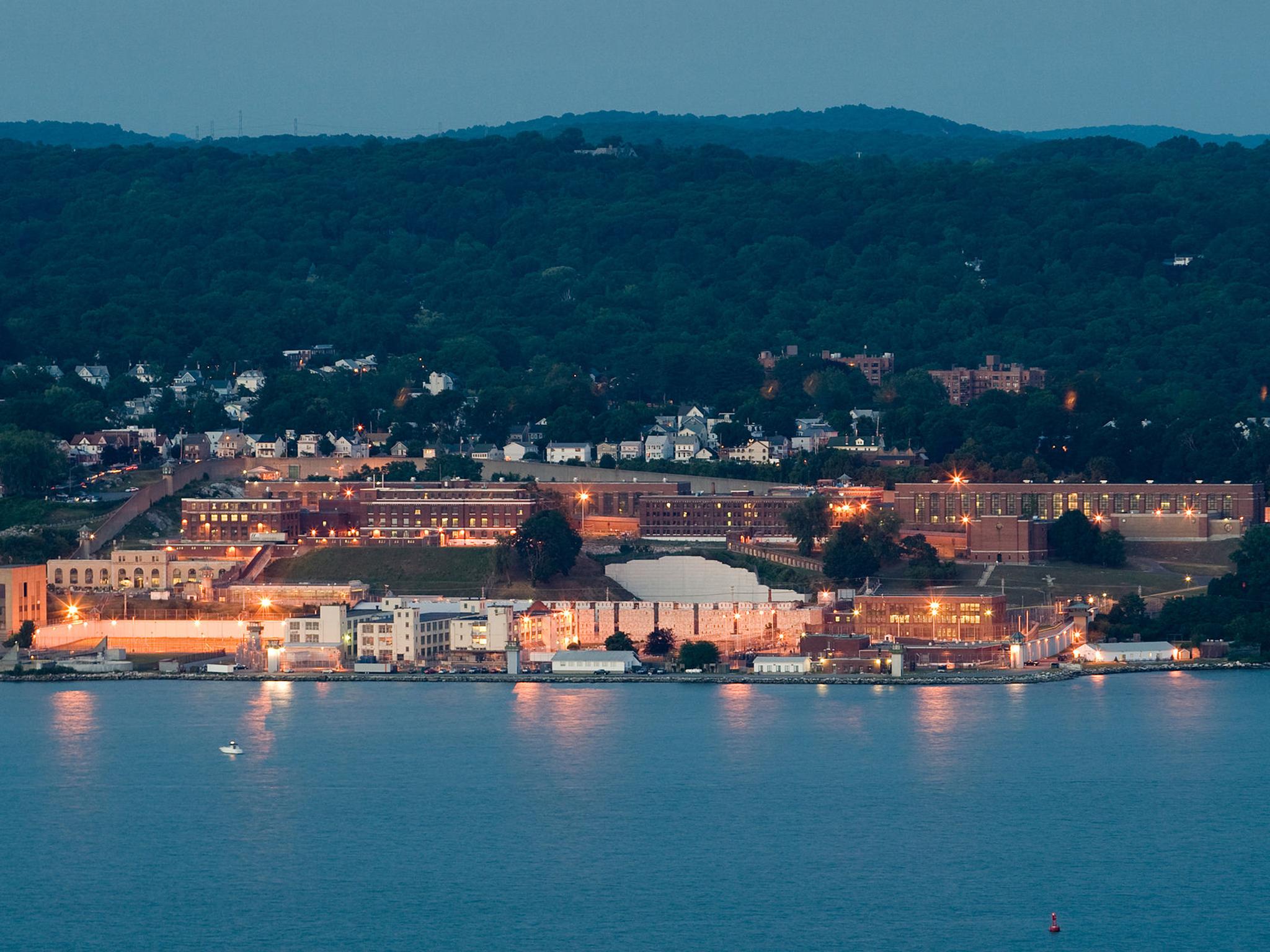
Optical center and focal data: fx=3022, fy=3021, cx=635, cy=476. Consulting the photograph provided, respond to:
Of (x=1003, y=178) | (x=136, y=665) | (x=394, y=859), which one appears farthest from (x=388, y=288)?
(x=394, y=859)

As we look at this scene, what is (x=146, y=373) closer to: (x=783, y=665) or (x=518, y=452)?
(x=518, y=452)

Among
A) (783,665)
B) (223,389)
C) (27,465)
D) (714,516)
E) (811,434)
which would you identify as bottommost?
(783,665)

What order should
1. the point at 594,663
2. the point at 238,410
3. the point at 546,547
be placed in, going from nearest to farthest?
the point at 594,663 < the point at 546,547 < the point at 238,410

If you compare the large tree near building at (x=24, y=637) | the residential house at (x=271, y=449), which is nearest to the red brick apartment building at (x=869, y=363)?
the residential house at (x=271, y=449)

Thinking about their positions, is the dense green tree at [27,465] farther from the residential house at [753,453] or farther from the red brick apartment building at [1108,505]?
the red brick apartment building at [1108,505]

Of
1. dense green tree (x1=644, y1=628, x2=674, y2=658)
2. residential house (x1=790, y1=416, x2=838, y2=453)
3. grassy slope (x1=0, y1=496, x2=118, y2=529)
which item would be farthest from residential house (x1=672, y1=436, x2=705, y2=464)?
dense green tree (x1=644, y1=628, x2=674, y2=658)

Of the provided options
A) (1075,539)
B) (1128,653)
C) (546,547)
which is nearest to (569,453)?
(546,547)
